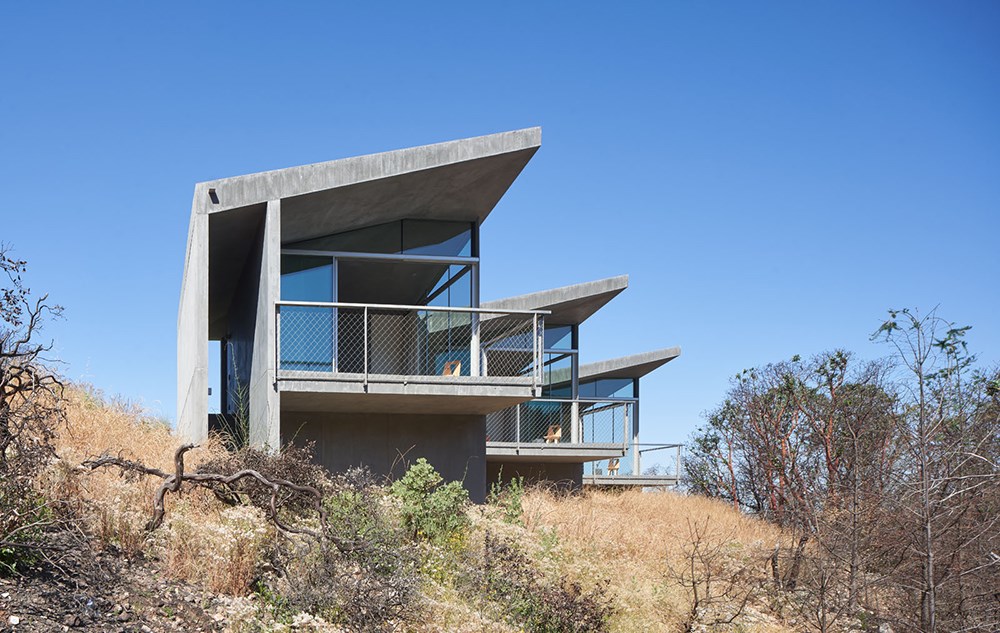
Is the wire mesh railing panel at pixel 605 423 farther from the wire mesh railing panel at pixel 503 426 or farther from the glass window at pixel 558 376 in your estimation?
the wire mesh railing panel at pixel 503 426

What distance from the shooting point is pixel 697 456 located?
2938 centimetres

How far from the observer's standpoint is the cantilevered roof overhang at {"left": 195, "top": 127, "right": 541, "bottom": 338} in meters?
14.1

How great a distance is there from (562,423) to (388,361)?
747cm

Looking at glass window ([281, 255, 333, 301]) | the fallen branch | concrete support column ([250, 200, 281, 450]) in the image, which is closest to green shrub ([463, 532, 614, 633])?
the fallen branch

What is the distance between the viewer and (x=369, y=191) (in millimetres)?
14875

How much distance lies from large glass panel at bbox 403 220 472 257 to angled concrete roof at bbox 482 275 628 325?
15.2ft

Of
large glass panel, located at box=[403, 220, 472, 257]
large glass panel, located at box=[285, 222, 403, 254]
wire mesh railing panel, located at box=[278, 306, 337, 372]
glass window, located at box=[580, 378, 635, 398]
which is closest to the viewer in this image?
wire mesh railing panel, located at box=[278, 306, 337, 372]

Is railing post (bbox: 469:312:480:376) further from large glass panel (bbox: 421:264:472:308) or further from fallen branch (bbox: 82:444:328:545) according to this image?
fallen branch (bbox: 82:444:328:545)

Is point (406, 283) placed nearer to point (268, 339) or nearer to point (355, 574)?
point (268, 339)

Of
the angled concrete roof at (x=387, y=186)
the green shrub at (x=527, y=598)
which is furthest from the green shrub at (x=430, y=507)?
the angled concrete roof at (x=387, y=186)

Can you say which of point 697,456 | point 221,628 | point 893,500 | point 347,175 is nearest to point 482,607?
point 221,628

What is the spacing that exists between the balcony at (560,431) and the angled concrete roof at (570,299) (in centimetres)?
225

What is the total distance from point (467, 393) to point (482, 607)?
4.84 meters

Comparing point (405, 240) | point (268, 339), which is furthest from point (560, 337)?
point (268, 339)
